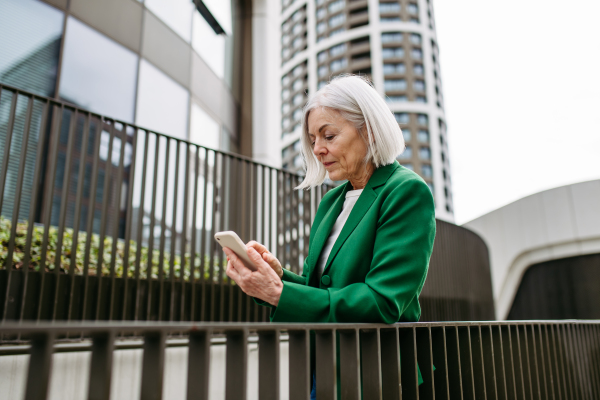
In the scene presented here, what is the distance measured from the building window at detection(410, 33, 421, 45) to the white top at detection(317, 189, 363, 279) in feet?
217

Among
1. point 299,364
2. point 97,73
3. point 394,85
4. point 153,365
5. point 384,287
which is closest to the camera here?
point 153,365

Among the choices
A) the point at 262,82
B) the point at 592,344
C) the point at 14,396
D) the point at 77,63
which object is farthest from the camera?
the point at 262,82

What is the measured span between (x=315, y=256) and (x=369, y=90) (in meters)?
0.63

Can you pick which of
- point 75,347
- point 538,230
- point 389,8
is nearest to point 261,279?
point 75,347

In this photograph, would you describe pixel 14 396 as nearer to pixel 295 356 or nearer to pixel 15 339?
pixel 15 339

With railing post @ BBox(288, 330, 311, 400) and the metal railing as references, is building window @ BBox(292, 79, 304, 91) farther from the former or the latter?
railing post @ BBox(288, 330, 311, 400)

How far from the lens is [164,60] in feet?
28.2

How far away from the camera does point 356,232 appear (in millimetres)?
1480

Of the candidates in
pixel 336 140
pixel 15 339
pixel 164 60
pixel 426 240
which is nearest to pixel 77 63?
pixel 164 60

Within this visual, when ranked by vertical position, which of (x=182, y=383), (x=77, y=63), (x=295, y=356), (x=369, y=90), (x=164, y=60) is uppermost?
(x=164, y=60)

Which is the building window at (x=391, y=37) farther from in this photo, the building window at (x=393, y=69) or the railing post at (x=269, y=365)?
the railing post at (x=269, y=365)

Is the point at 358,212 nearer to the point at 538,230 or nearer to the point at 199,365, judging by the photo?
the point at 199,365

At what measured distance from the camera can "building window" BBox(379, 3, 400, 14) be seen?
214ft

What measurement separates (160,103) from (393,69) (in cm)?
5946
